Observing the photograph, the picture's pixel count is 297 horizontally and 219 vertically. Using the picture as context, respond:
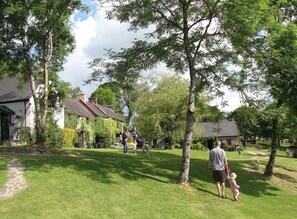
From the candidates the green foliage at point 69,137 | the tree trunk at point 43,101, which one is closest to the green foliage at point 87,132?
the green foliage at point 69,137

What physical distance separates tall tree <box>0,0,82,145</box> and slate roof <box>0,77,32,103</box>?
8.22 metres

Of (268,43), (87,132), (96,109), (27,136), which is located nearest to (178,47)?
(268,43)

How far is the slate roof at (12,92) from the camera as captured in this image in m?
36.2

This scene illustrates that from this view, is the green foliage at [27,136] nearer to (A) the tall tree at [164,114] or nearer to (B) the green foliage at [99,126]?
(A) the tall tree at [164,114]

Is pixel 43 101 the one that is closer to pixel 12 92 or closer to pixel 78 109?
pixel 12 92

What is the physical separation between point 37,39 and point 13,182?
14.9 metres

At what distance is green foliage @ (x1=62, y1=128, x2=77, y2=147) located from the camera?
39719mm

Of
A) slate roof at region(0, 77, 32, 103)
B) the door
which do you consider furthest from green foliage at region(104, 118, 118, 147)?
the door

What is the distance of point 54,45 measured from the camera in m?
27.7

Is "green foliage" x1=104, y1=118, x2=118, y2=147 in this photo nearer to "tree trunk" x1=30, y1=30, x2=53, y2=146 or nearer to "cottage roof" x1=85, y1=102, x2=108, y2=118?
"cottage roof" x1=85, y1=102, x2=108, y2=118

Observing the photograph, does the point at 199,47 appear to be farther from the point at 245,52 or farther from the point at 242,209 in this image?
the point at 242,209

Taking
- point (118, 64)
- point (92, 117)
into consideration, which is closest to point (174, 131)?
point (92, 117)

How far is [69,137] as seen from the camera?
40688 millimetres

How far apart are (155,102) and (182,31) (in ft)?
87.8
